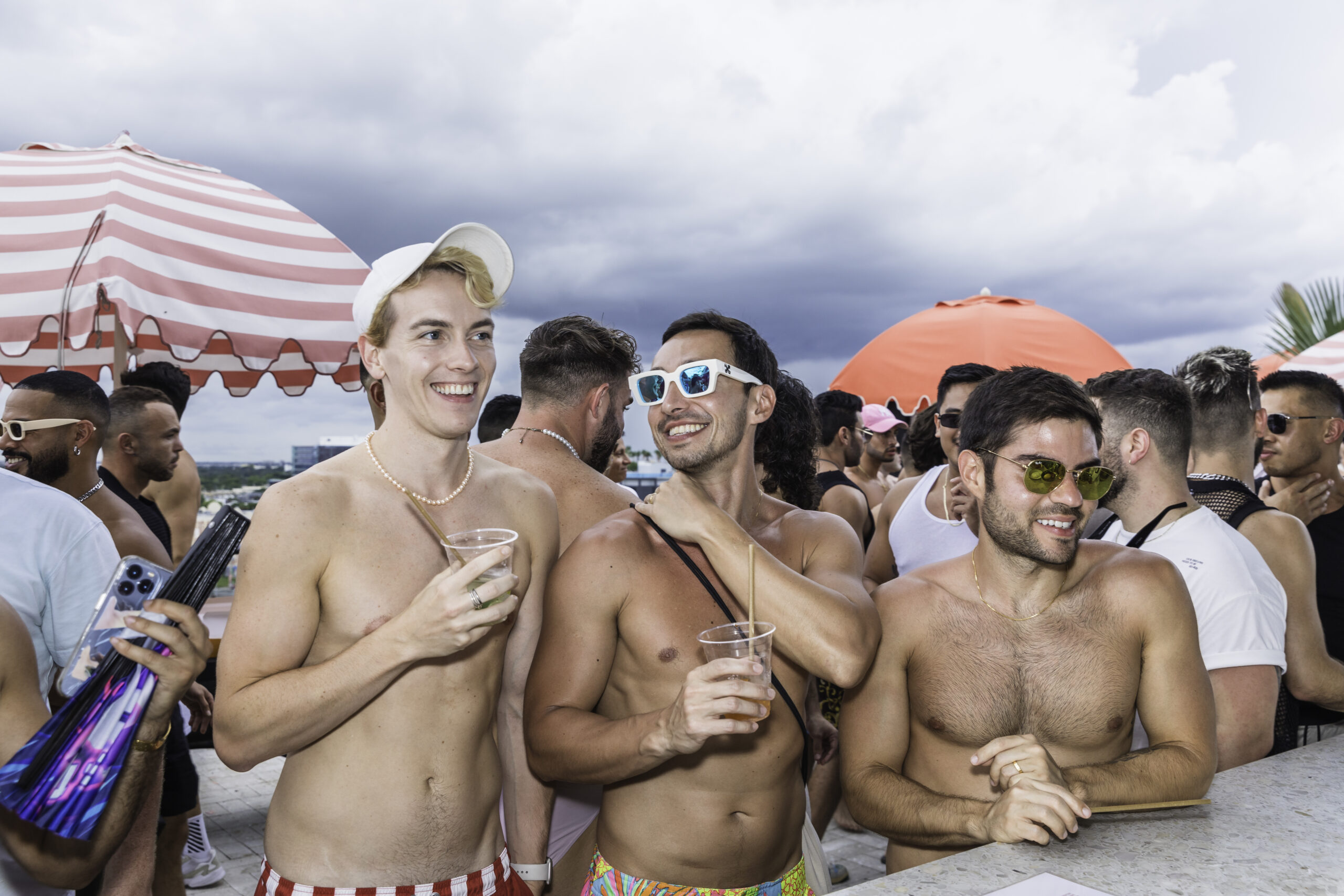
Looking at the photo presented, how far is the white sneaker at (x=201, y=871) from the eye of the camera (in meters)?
4.64

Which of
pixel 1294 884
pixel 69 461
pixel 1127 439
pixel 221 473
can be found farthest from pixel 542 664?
pixel 221 473

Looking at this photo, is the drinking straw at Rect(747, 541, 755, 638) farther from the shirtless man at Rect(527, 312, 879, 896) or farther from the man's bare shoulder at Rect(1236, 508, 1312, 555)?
the man's bare shoulder at Rect(1236, 508, 1312, 555)

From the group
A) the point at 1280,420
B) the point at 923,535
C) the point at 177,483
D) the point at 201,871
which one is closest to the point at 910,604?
the point at 923,535

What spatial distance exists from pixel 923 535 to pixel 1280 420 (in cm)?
221

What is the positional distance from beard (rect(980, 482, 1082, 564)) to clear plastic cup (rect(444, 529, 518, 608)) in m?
1.52

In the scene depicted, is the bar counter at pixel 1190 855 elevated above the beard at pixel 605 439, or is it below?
below

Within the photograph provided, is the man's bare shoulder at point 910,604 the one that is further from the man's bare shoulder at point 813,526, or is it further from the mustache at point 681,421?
the mustache at point 681,421

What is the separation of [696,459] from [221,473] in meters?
5.96

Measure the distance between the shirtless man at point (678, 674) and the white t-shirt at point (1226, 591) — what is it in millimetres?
1327

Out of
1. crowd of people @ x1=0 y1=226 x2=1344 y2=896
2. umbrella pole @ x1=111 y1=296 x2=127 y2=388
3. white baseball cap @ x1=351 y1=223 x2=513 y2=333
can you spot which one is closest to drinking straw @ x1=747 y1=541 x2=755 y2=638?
crowd of people @ x1=0 y1=226 x2=1344 y2=896

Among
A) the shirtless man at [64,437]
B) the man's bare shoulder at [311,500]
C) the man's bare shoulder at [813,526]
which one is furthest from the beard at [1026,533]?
the shirtless man at [64,437]

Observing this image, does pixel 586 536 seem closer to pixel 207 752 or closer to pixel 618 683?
pixel 618 683

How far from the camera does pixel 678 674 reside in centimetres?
239

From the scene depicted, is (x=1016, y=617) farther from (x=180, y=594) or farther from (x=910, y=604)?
(x=180, y=594)
